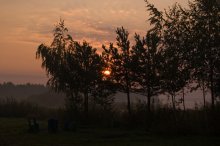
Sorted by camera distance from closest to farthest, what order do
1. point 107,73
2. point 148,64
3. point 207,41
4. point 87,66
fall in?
point 207,41, point 148,64, point 107,73, point 87,66

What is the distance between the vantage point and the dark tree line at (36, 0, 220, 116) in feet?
86.7

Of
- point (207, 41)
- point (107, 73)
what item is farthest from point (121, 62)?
point (207, 41)

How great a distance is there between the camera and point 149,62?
31.0m

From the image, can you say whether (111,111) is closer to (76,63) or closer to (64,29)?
(76,63)

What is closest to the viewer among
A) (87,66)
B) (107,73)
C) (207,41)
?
(207,41)

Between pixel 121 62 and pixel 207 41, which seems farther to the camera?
pixel 121 62

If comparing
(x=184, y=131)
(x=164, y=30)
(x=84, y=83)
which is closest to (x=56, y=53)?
(x=84, y=83)

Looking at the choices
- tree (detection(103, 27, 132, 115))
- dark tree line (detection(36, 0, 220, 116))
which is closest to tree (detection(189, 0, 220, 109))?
dark tree line (detection(36, 0, 220, 116))

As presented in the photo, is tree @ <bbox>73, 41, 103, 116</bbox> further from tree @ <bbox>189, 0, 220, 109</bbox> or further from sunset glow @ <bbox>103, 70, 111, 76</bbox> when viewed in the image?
tree @ <bbox>189, 0, 220, 109</bbox>

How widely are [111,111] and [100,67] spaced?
13.1ft

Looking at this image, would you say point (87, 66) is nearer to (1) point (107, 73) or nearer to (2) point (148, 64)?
(1) point (107, 73)

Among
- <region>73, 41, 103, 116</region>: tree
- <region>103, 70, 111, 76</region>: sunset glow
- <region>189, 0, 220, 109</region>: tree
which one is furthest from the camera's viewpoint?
<region>73, 41, 103, 116</region>: tree

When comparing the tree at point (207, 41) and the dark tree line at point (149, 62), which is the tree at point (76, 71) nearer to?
the dark tree line at point (149, 62)

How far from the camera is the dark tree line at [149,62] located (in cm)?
2642
